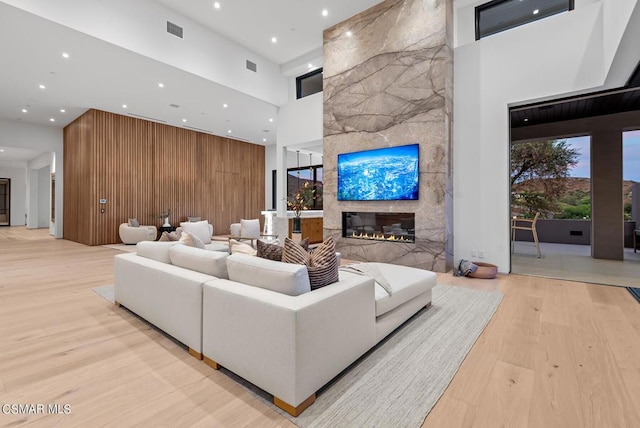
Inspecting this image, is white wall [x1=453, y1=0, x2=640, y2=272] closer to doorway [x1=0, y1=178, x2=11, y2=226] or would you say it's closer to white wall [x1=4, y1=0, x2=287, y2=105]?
white wall [x1=4, y1=0, x2=287, y2=105]

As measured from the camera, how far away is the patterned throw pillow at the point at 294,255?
211 cm

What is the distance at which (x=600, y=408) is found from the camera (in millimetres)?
1640

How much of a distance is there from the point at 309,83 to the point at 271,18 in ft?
7.05

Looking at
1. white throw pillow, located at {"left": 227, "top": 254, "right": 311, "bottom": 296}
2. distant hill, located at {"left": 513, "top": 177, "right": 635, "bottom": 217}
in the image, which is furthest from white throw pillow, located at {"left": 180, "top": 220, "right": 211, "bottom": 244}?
distant hill, located at {"left": 513, "top": 177, "right": 635, "bottom": 217}

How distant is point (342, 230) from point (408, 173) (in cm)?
174

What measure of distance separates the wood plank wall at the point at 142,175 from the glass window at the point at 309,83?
4.69 meters

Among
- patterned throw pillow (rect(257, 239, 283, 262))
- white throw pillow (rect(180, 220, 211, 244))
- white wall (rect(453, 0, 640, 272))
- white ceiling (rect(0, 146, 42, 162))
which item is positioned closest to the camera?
patterned throw pillow (rect(257, 239, 283, 262))

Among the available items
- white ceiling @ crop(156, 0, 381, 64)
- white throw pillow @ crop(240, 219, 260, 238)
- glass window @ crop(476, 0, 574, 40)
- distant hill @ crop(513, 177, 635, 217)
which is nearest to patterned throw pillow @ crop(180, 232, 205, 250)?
white ceiling @ crop(156, 0, 381, 64)

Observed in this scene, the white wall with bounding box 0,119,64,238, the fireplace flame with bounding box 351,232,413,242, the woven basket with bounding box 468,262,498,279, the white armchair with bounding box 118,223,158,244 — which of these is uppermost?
the white wall with bounding box 0,119,64,238

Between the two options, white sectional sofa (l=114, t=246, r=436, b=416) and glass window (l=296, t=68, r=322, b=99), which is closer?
white sectional sofa (l=114, t=246, r=436, b=416)

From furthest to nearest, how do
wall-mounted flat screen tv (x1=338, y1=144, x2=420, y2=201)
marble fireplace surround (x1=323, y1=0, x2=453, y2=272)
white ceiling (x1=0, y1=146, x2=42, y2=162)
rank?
white ceiling (x1=0, y1=146, x2=42, y2=162) → wall-mounted flat screen tv (x1=338, y1=144, x2=420, y2=201) → marble fireplace surround (x1=323, y1=0, x2=453, y2=272)

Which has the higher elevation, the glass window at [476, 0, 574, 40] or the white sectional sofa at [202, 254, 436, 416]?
the glass window at [476, 0, 574, 40]

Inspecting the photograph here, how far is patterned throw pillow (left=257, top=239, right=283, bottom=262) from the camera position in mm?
2230

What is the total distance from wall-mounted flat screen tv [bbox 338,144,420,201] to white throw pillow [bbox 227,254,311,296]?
3673mm
